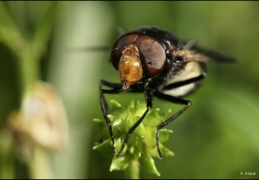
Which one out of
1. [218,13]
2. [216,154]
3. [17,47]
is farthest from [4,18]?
[218,13]

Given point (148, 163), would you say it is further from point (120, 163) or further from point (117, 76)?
point (117, 76)

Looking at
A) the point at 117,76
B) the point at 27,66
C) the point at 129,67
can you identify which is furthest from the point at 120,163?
the point at 117,76

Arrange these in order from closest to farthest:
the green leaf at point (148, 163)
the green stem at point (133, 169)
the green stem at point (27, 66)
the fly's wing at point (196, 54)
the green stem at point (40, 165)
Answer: the green leaf at point (148, 163) < the green stem at point (133, 169) < the fly's wing at point (196, 54) < the green stem at point (40, 165) < the green stem at point (27, 66)

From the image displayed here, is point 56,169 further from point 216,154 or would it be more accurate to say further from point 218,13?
point 218,13

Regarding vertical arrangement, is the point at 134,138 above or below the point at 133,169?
above

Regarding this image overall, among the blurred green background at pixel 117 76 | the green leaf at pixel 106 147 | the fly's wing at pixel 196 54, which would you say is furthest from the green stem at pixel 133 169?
the blurred green background at pixel 117 76

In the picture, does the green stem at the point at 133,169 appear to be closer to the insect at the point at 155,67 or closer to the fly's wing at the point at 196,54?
the insect at the point at 155,67

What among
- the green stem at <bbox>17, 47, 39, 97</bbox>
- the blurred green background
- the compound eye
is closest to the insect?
the compound eye
